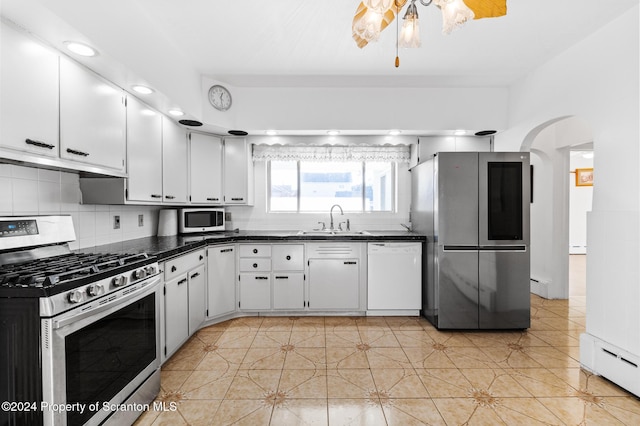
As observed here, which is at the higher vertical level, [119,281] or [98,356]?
[119,281]

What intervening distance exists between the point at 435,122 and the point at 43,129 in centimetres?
344

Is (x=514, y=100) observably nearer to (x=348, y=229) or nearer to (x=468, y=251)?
(x=468, y=251)

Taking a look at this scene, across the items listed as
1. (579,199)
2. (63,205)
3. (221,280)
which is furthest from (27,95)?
(579,199)

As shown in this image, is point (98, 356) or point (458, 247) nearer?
point (98, 356)

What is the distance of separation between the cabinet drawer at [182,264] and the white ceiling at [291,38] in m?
1.39

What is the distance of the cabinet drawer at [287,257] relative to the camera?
3.37 metres

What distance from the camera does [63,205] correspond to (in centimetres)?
217

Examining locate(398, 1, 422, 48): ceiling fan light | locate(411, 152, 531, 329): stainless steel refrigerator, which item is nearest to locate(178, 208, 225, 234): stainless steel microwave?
locate(411, 152, 531, 329): stainless steel refrigerator

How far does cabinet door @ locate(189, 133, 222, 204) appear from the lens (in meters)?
3.40

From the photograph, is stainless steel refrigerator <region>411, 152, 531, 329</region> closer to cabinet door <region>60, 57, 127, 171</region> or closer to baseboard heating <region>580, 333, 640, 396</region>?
baseboard heating <region>580, 333, 640, 396</region>

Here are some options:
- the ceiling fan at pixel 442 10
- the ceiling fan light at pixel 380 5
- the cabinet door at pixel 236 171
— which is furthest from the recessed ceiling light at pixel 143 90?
the ceiling fan light at pixel 380 5

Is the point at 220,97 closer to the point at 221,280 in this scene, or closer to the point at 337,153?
the point at 337,153

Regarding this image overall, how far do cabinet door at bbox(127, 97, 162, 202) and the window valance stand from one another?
135cm

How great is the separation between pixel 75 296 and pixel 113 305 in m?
0.27
